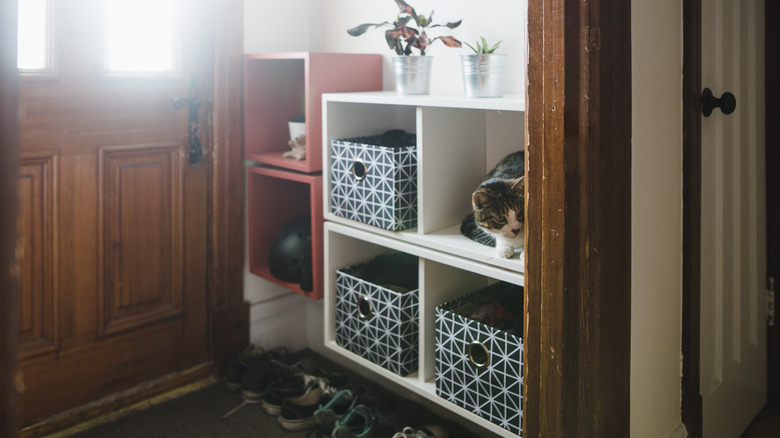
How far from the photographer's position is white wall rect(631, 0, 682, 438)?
1197mm

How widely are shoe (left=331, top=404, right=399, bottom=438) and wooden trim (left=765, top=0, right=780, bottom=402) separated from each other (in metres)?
1.19

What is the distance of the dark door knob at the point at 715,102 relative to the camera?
4.58ft

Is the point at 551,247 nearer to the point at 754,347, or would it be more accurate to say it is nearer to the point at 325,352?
the point at 754,347

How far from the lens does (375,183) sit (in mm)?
1734

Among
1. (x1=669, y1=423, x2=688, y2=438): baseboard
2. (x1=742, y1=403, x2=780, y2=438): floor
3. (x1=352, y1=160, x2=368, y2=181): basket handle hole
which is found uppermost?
(x1=352, y1=160, x2=368, y2=181): basket handle hole

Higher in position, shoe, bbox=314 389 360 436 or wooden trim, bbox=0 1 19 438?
wooden trim, bbox=0 1 19 438

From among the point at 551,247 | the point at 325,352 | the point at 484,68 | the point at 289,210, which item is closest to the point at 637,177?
the point at 551,247

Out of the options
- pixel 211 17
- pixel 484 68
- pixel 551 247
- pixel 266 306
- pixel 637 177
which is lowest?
pixel 266 306

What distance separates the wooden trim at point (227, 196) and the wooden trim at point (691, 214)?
1.48 metres

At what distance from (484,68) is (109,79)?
3.91ft

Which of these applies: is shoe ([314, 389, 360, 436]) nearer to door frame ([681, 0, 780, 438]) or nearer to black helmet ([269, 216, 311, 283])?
black helmet ([269, 216, 311, 283])

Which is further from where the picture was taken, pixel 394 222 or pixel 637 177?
pixel 394 222

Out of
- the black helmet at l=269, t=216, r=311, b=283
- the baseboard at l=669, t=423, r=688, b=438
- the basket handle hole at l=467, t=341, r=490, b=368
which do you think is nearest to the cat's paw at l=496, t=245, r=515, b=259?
the basket handle hole at l=467, t=341, r=490, b=368

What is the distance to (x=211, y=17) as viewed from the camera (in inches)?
84.6
